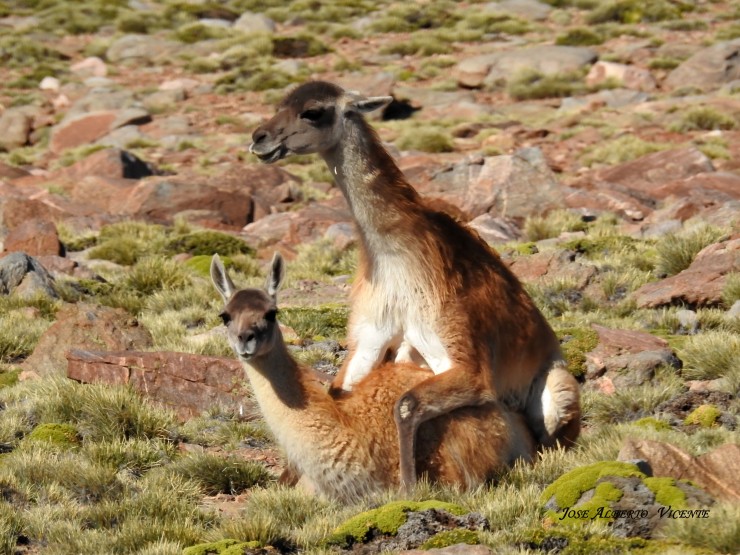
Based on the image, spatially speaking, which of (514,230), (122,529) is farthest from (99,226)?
(122,529)

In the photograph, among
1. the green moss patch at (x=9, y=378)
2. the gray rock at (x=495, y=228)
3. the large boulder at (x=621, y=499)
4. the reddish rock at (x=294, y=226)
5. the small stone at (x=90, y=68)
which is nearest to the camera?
the large boulder at (x=621, y=499)

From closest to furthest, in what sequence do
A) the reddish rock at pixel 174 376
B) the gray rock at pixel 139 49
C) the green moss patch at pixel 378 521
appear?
the green moss patch at pixel 378 521
the reddish rock at pixel 174 376
the gray rock at pixel 139 49

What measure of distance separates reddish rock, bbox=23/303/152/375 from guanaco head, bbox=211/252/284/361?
3.87 meters

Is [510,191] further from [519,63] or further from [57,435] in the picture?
[519,63]


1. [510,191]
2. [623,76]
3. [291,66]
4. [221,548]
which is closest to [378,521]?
[221,548]

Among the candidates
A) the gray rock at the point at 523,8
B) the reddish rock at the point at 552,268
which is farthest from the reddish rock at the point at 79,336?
the gray rock at the point at 523,8

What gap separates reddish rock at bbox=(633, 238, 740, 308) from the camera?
38.5 ft

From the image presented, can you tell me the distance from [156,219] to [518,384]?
13.9 m

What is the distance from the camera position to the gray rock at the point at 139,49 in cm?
4156

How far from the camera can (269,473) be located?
770 cm

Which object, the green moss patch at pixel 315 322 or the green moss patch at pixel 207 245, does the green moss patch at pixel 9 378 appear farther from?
the green moss patch at pixel 207 245

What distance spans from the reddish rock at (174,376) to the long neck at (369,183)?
105 inches

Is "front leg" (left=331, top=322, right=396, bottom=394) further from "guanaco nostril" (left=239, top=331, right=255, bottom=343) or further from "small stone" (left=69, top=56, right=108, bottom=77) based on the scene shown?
"small stone" (left=69, top=56, right=108, bottom=77)

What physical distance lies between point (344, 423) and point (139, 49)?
3795cm
